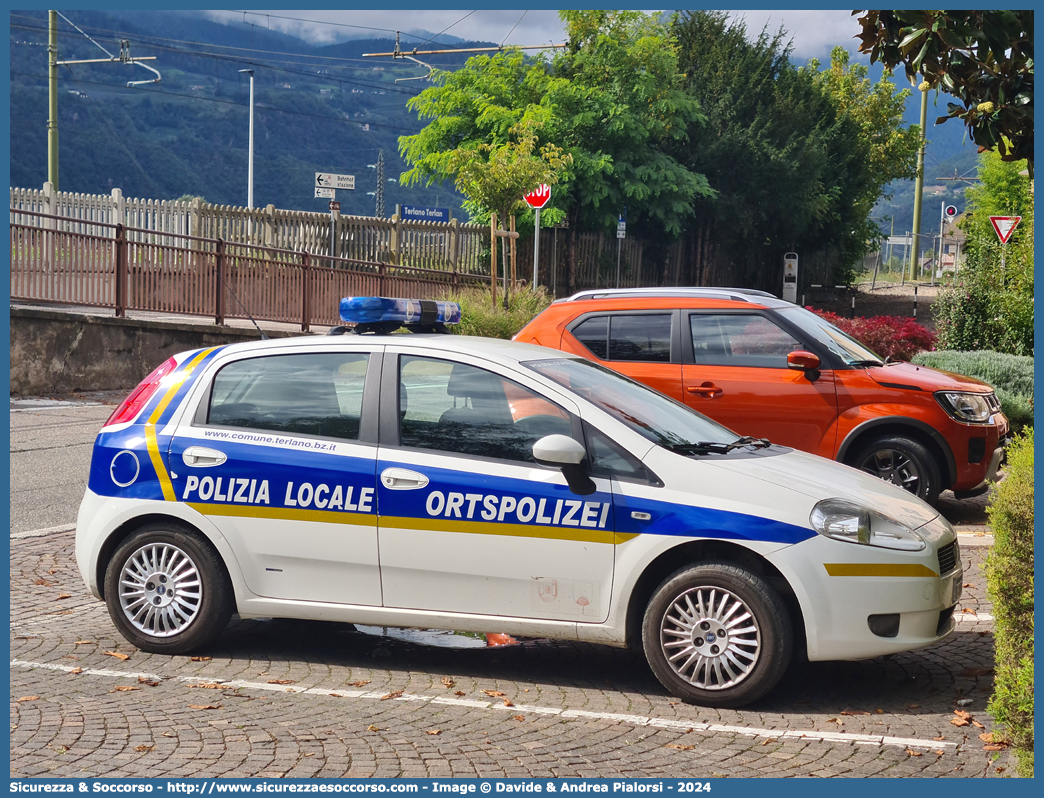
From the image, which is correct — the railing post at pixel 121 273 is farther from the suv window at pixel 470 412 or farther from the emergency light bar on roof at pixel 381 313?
the suv window at pixel 470 412

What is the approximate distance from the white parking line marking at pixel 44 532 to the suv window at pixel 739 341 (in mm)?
5041

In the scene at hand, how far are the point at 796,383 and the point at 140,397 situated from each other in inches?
201

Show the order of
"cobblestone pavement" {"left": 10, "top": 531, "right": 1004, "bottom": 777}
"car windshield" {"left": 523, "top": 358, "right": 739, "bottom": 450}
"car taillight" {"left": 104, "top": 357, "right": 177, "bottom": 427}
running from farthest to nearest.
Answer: "car taillight" {"left": 104, "top": 357, "right": 177, "bottom": 427} < "car windshield" {"left": 523, "top": 358, "right": 739, "bottom": 450} < "cobblestone pavement" {"left": 10, "top": 531, "right": 1004, "bottom": 777}

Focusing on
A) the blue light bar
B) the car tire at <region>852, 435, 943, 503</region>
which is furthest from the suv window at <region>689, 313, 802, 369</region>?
the blue light bar

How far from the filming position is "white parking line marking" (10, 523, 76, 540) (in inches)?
338

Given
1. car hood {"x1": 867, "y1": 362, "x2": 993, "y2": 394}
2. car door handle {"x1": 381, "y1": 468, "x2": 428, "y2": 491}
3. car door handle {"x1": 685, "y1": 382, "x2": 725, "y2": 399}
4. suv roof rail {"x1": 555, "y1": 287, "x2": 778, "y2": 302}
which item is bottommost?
car door handle {"x1": 381, "y1": 468, "x2": 428, "y2": 491}

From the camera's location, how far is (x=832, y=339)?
933cm

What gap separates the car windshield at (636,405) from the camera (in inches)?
216

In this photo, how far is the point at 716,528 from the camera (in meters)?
5.03

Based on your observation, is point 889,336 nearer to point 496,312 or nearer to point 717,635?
point 496,312

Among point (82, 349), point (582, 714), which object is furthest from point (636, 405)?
point (82, 349)

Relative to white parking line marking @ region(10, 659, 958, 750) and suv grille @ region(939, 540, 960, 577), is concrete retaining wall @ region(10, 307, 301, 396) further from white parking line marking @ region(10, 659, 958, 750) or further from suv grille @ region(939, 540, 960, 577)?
suv grille @ region(939, 540, 960, 577)

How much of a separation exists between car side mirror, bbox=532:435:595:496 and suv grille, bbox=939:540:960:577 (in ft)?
5.15

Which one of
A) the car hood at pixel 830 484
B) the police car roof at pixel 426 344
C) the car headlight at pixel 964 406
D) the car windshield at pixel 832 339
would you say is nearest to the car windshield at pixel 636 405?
the police car roof at pixel 426 344
